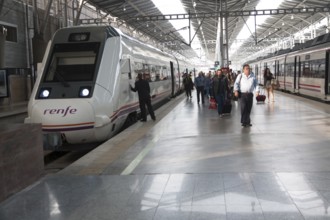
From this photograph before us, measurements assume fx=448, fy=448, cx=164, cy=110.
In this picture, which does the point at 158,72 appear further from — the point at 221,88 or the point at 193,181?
the point at 193,181

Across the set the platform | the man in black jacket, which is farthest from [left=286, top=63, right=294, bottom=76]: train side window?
the platform

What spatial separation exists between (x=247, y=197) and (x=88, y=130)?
5.10 metres

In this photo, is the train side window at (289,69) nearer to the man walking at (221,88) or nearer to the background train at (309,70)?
the background train at (309,70)

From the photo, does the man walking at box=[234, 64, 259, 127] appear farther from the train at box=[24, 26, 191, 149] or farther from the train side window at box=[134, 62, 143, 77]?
the train side window at box=[134, 62, 143, 77]

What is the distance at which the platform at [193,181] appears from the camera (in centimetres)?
471

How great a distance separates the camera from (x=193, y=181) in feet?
19.1

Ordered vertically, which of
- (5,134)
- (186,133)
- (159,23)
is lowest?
(186,133)

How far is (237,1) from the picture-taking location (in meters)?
38.5

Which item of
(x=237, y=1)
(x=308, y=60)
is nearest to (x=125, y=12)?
(x=237, y=1)

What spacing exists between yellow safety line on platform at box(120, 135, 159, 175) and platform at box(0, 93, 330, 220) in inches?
0.6

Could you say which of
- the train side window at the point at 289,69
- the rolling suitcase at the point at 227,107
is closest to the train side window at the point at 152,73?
the rolling suitcase at the point at 227,107

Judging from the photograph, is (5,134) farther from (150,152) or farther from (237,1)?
(237,1)

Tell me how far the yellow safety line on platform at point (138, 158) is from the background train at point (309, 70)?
12095mm

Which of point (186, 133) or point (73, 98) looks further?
point (186, 133)
